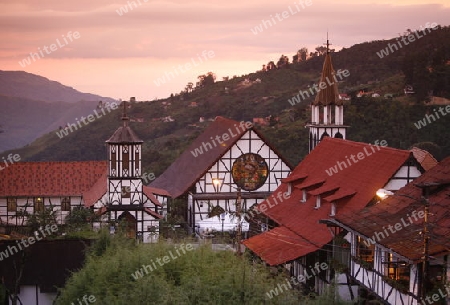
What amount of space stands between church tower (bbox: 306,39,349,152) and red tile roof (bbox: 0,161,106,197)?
47.5 feet

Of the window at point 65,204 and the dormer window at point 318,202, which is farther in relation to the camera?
the window at point 65,204

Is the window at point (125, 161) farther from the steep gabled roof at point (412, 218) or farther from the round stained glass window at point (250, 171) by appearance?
the steep gabled roof at point (412, 218)

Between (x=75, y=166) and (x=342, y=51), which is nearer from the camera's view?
(x=75, y=166)

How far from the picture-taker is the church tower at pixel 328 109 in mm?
41656

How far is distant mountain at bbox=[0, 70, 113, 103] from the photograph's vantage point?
149125 millimetres

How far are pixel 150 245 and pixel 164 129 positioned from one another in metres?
72.8

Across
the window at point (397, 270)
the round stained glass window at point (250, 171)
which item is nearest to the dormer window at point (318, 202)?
the window at point (397, 270)

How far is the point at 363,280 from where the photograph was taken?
23250 millimetres

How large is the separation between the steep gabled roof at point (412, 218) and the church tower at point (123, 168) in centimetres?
1807

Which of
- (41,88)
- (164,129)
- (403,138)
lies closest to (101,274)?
(403,138)

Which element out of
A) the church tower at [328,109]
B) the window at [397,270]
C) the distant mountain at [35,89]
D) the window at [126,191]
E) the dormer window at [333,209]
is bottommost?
the window at [397,270]

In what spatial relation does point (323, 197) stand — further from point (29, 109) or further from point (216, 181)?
point (29, 109)

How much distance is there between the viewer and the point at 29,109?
139m

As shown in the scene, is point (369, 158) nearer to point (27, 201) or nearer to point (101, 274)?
point (101, 274)
